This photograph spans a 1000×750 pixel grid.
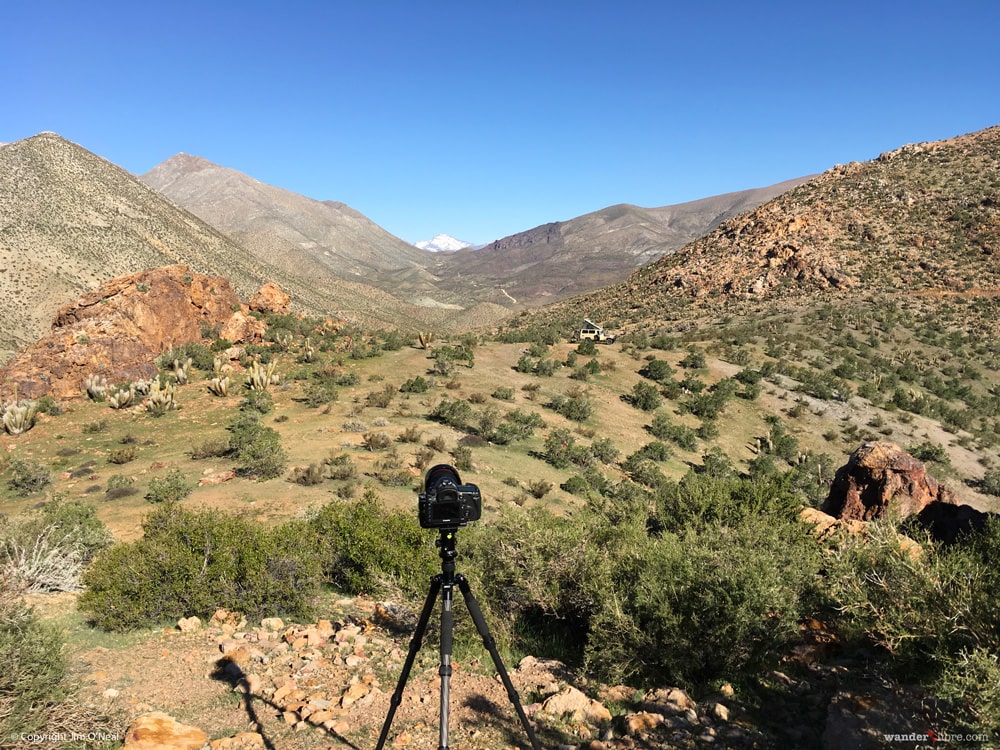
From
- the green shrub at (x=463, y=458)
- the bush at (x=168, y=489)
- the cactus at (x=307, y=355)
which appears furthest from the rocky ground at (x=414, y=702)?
the cactus at (x=307, y=355)

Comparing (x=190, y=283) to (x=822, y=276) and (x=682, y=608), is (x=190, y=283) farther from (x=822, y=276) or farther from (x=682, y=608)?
(x=822, y=276)

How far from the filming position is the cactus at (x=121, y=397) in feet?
56.5

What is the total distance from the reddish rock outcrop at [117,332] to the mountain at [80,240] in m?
20.6

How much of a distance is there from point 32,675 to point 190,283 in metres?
23.8

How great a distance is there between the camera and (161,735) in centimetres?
366

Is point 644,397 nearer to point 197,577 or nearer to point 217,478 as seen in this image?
point 217,478

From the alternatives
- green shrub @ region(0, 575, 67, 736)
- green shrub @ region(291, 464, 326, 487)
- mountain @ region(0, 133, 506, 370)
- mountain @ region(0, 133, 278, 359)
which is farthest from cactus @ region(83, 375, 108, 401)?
mountain @ region(0, 133, 278, 359)

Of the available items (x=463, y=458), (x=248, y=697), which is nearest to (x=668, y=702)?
(x=248, y=697)

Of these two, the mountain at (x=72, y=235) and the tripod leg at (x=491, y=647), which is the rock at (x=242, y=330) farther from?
the mountain at (x=72, y=235)

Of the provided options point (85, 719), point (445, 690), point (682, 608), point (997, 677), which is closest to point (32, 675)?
point (85, 719)

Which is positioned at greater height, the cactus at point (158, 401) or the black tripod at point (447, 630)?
the cactus at point (158, 401)

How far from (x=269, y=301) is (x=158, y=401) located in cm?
1121

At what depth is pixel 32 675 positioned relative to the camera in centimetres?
356

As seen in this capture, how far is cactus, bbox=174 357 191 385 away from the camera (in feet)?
62.6
